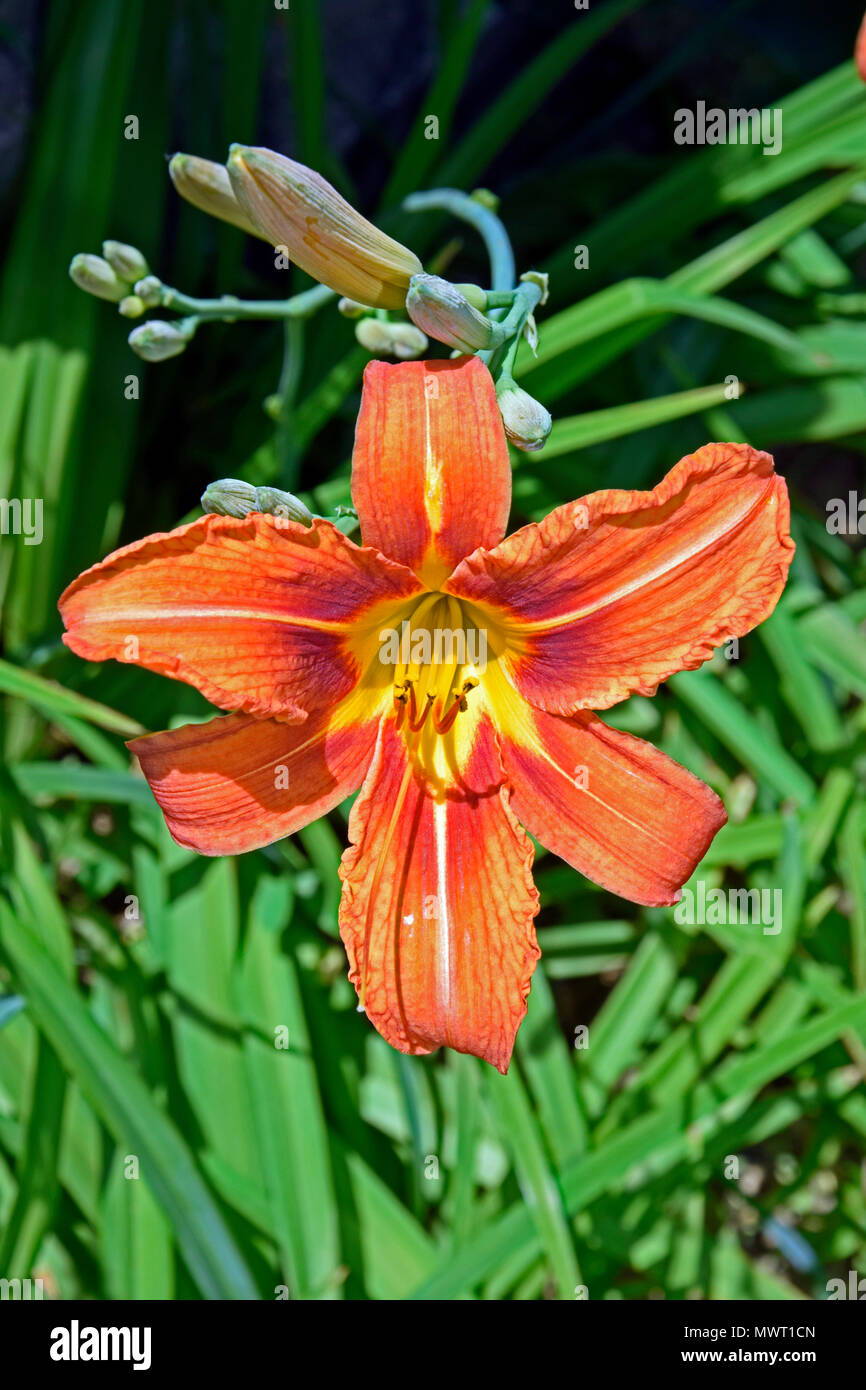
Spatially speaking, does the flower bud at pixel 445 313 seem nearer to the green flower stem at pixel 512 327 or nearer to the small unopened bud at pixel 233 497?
the green flower stem at pixel 512 327

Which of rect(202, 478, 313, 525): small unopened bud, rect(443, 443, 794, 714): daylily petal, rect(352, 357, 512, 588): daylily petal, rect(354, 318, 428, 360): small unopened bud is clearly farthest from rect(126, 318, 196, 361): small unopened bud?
rect(443, 443, 794, 714): daylily petal

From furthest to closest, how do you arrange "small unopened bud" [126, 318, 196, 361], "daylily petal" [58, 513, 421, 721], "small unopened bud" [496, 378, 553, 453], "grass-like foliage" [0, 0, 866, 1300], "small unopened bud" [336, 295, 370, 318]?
"grass-like foliage" [0, 0, 866, 1300] → "small unopened bud" [126, 318, 196, 361] → "small unopened bud" [336, 295, 370, 318] → "small unopened bud" [496, 378, 553, 453] → "daylily petal" [58, 513, 421, 721]

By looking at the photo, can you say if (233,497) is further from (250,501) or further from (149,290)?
(149,290)

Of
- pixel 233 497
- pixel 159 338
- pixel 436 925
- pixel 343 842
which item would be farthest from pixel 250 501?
pixel 343 842

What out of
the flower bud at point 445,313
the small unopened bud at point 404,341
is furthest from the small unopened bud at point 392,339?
the flower bud at point 445,313

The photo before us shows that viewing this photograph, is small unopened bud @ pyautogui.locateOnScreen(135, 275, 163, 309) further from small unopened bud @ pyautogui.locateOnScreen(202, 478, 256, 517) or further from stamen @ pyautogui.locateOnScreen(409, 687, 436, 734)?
stamen @ pyautogui.locateOnScreen(409, 687, 436, 734)
